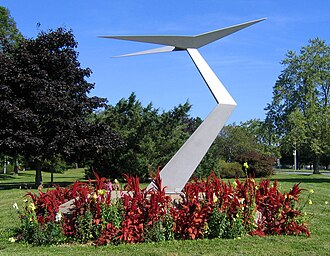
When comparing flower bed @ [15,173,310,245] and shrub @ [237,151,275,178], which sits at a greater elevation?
shrub @ [237,151,275,178]

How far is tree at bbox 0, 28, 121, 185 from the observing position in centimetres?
1775

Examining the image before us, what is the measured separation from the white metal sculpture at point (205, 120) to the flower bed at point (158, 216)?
904 mm

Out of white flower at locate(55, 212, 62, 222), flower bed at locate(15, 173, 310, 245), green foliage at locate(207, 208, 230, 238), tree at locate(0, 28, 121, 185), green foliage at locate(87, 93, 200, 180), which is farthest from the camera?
green foliage at locate(87, 93, 200, 180)

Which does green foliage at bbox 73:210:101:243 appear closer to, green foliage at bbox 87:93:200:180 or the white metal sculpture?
the white metal sculpture

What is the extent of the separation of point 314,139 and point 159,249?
2752cm

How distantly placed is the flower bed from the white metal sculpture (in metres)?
0.90

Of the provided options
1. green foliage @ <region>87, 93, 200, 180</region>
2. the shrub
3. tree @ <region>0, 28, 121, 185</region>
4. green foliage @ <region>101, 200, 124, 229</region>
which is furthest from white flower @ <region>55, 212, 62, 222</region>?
the shrub

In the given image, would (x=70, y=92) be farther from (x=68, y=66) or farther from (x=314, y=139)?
(x=314, y=139)

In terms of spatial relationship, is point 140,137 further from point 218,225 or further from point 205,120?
point 218,225

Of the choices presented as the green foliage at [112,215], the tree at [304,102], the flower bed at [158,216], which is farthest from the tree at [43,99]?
the tree at [304,102]

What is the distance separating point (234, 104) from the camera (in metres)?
8.87

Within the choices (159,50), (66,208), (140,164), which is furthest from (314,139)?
(66,208)

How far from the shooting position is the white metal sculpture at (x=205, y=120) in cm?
838

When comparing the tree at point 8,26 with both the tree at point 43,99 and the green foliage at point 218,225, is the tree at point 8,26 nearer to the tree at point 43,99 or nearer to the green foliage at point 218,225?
the tree at point 43,99
